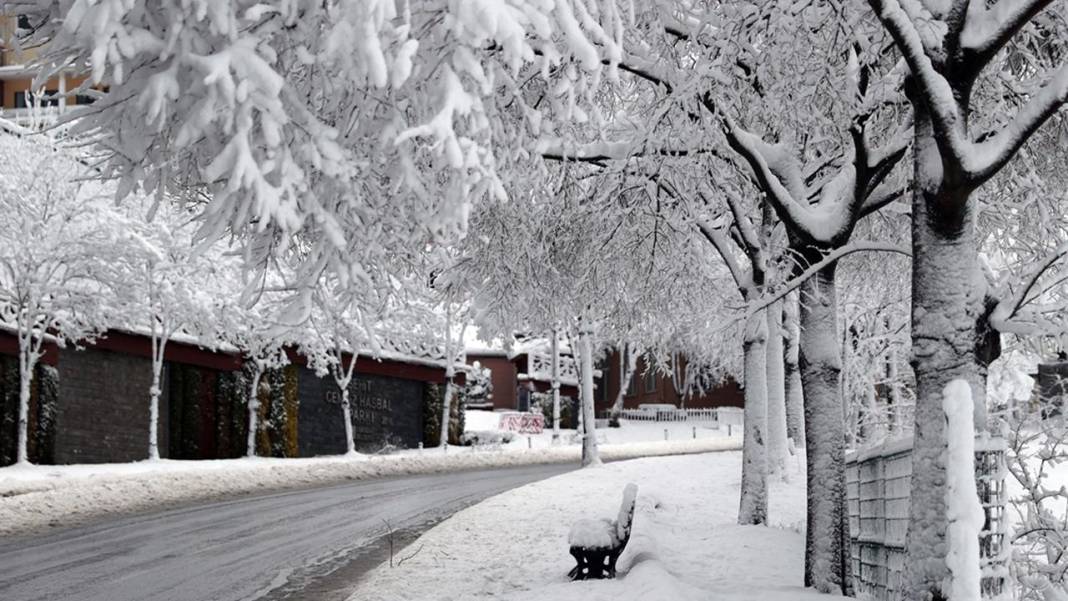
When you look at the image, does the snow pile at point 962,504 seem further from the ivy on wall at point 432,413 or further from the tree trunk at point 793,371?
the ivy on wall at point 432,413

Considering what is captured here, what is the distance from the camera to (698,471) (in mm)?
23719

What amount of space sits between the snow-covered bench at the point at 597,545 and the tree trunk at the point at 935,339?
3183mm

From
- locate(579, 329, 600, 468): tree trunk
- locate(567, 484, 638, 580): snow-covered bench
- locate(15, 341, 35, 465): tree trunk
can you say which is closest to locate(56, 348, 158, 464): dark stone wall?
locate(15, 341, 35, 465): tree trunk

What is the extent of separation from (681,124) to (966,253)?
2997 millimetres

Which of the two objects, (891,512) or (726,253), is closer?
(891,512)

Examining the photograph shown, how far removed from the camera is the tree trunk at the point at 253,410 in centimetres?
2834

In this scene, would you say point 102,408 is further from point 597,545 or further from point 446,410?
point 597,545

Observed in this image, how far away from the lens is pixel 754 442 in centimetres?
1379

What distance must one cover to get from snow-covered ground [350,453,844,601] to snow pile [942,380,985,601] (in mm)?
3348

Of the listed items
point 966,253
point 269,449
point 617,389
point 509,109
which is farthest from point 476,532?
point 617,389

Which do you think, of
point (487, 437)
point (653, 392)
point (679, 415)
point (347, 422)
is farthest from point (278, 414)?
point (653, 392)

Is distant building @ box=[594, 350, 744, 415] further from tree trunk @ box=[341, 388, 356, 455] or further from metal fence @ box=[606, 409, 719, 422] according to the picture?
tree trunk @ box=[341, 388, 356, 455]

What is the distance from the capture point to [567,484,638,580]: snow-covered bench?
358 inches

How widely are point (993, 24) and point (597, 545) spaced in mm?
5281
